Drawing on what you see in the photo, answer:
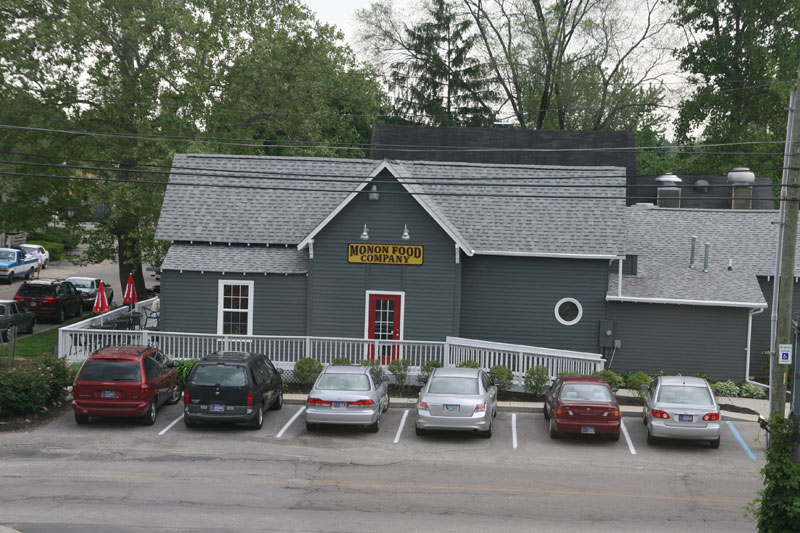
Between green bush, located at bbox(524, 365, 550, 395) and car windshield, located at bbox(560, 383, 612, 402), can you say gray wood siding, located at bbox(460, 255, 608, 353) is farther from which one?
car windshield, located at bbox(560, 383, 612, 402)

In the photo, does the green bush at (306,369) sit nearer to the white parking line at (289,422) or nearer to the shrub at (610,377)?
the white parking line at (289,422)

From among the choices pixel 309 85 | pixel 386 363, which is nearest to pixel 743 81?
pixel 309 85

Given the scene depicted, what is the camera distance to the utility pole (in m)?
18.5

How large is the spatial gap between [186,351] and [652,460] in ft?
47.9

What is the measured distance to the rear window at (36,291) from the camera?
1490 inches

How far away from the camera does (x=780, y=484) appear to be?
472 inches

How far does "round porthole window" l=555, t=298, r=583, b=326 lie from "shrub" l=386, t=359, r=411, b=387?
6.26 metres

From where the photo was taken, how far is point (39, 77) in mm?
38281

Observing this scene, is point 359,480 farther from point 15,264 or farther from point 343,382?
point 15,264

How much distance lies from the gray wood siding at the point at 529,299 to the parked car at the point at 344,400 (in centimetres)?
898

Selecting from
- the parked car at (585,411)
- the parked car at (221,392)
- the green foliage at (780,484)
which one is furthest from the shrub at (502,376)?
the green foliage at (780,484)

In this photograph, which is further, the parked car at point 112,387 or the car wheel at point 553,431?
the car wheel at point 553,431

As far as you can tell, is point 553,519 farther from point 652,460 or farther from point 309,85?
point 309,85

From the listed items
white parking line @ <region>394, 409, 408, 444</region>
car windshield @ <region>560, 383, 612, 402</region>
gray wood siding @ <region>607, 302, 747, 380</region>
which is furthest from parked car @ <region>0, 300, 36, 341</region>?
gray wood siding @ <region>607, 302, 747, 380</region>
